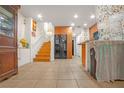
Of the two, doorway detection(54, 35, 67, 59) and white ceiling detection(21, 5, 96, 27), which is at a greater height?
white ceiling detection(21, 5, 96, 27)

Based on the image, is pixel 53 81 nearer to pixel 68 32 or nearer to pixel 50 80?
pixel 50 80

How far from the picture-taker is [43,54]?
36.1ft

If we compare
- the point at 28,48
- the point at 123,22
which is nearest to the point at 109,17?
the point at 123,22

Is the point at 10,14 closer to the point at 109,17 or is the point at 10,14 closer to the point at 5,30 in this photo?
the point at 5,30

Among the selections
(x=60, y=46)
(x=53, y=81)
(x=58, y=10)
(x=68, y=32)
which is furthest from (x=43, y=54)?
(x=53, y=81)

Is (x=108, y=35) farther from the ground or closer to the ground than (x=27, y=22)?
closer to the ground

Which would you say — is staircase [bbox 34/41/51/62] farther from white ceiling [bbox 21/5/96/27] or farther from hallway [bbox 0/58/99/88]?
hallway [bbox 0/58/99/88]

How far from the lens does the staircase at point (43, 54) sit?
10273 mm

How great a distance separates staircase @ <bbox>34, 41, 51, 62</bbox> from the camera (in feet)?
33.7

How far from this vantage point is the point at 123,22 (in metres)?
4.39

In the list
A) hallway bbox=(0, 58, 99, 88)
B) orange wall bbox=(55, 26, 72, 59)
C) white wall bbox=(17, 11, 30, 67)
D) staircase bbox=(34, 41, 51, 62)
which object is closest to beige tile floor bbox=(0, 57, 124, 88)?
hallway bbox=(0, 58, 99, 88)

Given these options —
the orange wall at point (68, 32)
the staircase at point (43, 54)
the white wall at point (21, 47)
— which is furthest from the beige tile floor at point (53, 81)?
the orange wall at point (68, 32)
